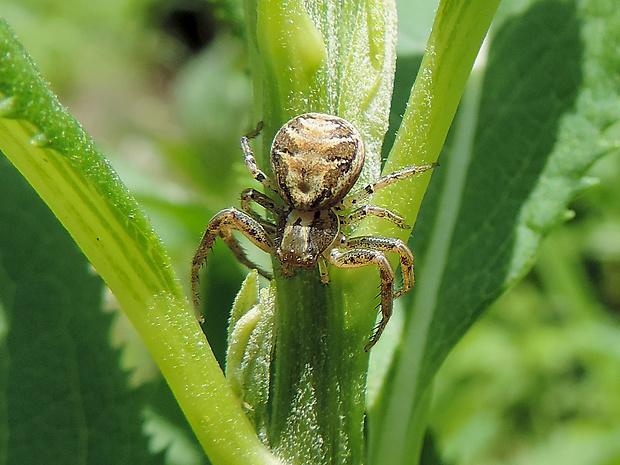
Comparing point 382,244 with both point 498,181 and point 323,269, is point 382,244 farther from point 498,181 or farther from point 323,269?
point 498,181

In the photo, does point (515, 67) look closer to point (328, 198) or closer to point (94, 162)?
point (328, 198)

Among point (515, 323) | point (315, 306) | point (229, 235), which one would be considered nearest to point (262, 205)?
point (229, 235)

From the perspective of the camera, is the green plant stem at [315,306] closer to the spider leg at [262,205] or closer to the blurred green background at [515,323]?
the spider leg at [262,205]

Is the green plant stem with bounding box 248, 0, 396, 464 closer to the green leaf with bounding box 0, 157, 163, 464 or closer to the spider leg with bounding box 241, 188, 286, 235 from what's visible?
the spider leg with bounding box 241, 188, 286, 235

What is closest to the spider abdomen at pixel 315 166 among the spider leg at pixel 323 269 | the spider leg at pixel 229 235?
the spider leg at pixel 229 235

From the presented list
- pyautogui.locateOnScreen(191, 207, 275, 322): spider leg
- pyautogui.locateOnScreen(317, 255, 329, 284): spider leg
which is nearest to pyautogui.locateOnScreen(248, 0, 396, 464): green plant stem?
pyautogui.locateOnScreen(317, 255, 329, 284): spider leg

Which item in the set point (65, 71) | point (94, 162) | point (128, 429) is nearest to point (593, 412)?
point (128, 429)

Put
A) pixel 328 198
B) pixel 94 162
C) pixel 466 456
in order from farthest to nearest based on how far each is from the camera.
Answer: pixel 466 456 → pixel 328 198 → pixel 94 162
